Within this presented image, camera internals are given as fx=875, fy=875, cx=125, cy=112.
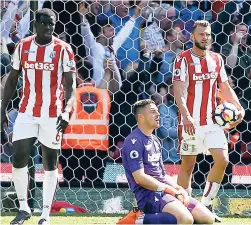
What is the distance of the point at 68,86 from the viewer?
22.9 ft

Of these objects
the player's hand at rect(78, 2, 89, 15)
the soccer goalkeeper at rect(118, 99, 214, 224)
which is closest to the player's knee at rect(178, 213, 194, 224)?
the soccer goalkeeper at rect(118, 99, 214, 224)

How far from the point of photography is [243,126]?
9.10 m

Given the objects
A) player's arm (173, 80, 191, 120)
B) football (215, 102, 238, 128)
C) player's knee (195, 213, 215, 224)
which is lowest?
player's knee (195, 213, 215, 224)

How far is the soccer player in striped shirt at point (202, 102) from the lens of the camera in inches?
296

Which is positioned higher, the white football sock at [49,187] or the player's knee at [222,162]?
the player's knee at [222,162]

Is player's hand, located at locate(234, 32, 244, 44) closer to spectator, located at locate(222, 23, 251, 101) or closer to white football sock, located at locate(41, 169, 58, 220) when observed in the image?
spectator, located at locate(222, 23, 251, 101)

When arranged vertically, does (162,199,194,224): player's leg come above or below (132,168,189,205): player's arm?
below

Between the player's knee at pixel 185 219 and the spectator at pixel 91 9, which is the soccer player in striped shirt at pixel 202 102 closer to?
the player's knee at pixel 185 219

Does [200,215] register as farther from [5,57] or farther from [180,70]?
[5,57]

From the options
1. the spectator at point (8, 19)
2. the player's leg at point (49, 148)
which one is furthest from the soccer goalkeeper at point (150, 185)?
the spectator at point (8, 19)

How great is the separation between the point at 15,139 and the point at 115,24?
264 cm

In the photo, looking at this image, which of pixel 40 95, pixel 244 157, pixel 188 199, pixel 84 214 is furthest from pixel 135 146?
pixel 244 157

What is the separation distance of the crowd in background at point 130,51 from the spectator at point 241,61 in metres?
0.01

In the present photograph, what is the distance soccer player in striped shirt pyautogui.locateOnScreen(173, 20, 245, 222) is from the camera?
7.53 meters
